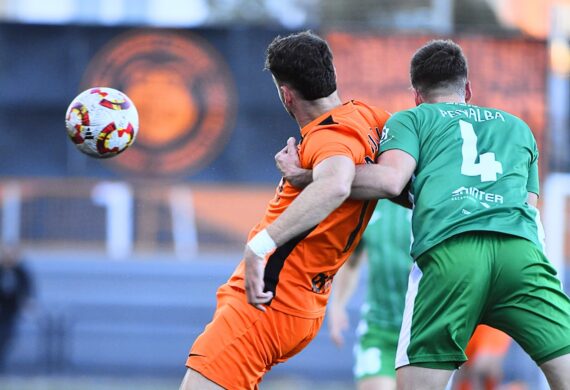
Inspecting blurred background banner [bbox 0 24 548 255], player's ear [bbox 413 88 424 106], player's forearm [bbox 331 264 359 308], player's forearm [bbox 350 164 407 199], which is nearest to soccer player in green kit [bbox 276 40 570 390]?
player's forearm [bbox 350 164 407 199]

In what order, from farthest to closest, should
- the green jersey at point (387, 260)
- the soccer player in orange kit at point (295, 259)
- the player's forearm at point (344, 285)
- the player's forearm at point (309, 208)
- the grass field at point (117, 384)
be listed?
the grass field at point (117, 384), the player's forearm at point (344, 285), the green jersey at point (387, 260), the soccer player in orange kit at point (295, 259), the player's forearm at point (309, 208)

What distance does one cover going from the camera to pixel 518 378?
10.8 m

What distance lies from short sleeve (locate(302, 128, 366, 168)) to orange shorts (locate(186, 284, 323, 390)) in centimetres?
68

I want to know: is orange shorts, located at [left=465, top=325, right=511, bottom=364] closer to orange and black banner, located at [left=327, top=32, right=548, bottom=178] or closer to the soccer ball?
orange and black banner, located at [left=327, top=32, right=548, bottom=178]

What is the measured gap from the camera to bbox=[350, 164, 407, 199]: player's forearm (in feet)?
14.3

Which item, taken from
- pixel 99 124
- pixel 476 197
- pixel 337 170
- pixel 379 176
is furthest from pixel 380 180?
pixel 99 124

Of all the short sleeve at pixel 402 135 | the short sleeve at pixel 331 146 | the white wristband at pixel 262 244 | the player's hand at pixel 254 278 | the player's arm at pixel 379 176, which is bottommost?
the player's hand at pixel 254 278

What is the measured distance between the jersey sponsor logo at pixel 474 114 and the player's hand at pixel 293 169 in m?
0.69

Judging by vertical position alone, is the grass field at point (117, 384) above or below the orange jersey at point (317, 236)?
above

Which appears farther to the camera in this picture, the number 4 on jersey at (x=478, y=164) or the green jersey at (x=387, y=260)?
the green jersey at (x=387, y=260)

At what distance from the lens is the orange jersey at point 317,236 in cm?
441

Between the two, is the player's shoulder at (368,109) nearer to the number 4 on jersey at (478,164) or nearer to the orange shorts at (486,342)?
the number 4 on jersey at (478,164)

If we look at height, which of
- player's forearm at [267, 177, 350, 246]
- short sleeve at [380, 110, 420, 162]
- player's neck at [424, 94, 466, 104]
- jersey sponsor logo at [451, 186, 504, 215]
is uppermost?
player's neck at [424, 94, 466, 104]

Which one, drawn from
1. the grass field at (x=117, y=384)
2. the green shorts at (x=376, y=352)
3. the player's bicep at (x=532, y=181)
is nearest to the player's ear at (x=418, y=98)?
the player's bicep at (x=532, y=181)
